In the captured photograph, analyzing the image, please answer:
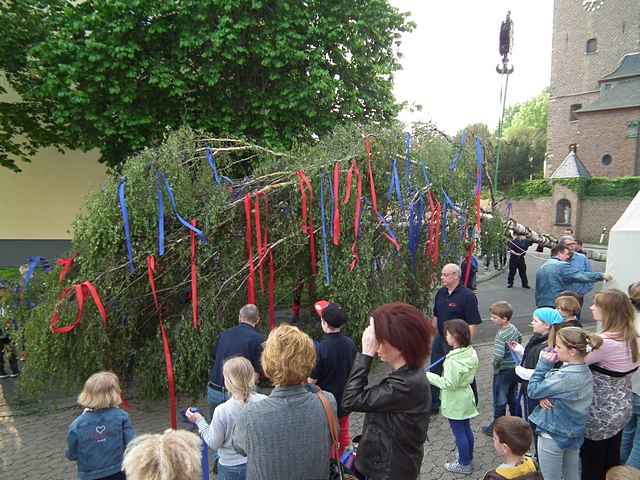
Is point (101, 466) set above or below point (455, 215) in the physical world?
below

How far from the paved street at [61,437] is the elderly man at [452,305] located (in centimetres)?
52

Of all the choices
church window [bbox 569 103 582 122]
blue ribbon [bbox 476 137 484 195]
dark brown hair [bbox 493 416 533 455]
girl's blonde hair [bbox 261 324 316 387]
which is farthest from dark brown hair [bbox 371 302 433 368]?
church window [bbox 569 103 582 122]

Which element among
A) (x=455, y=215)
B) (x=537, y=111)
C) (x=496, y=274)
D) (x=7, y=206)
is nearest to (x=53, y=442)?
(x=455, y=215)

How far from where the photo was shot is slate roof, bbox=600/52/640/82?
30564 mm

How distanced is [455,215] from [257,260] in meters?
2.59

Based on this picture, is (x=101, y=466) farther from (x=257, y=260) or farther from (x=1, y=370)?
(x=1, y=370)

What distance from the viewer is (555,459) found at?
2965mm

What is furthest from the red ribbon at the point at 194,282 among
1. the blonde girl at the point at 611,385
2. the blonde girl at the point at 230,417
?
the blonde girl at the point at 611,385

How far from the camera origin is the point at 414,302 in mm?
6070

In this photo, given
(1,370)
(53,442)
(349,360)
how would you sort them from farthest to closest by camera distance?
(1,370)
(53,442)
(349,360)

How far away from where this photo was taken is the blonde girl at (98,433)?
2777mm

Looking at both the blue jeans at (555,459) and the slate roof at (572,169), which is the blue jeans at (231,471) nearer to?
the blue jeans at (555,459)

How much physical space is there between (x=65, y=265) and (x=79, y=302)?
0.58 meters

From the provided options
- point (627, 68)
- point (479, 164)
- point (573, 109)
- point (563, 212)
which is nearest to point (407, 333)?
point (479, 164)
